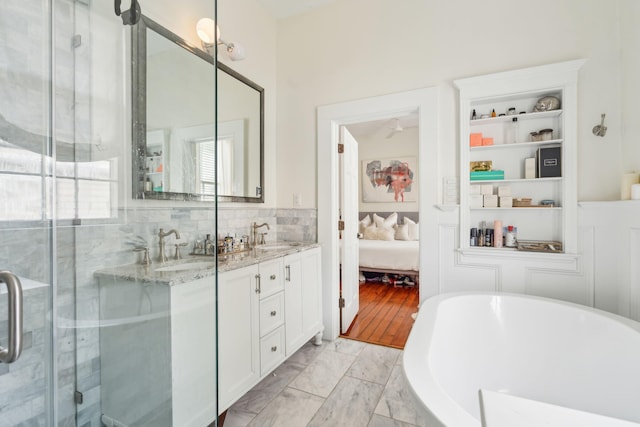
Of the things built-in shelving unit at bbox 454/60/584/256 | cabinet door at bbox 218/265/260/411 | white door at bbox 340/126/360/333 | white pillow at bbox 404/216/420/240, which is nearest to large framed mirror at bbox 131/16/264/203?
cabinet door at bbox 218/265/260/411

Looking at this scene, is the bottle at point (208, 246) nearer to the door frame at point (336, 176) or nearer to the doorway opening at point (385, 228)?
the door frame at point (336, 176)

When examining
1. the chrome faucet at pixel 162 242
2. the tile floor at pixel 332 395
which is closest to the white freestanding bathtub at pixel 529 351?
the tile floor at pixel 332 395

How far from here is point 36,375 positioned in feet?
3.52

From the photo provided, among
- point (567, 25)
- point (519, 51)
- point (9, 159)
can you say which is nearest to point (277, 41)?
point (519, 51)

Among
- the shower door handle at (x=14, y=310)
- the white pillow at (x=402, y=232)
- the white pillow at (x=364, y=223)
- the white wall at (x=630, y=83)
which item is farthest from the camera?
the white pillow at (x=364, y=223)

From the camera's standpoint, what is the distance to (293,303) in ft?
7.04

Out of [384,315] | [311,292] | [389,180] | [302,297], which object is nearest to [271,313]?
[302,297]

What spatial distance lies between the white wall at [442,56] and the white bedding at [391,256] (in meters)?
1.84

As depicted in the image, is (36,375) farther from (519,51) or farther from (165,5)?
(519,51)

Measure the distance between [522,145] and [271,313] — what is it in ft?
6.90

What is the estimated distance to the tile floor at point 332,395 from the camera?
1594 millimetres

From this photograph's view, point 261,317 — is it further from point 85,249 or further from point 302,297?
point 85,249

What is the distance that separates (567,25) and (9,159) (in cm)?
306

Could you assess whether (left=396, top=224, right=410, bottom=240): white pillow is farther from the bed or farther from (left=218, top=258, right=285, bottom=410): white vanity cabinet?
(left=218, top=258, right=285, bottom=410): white vanity cabinet
